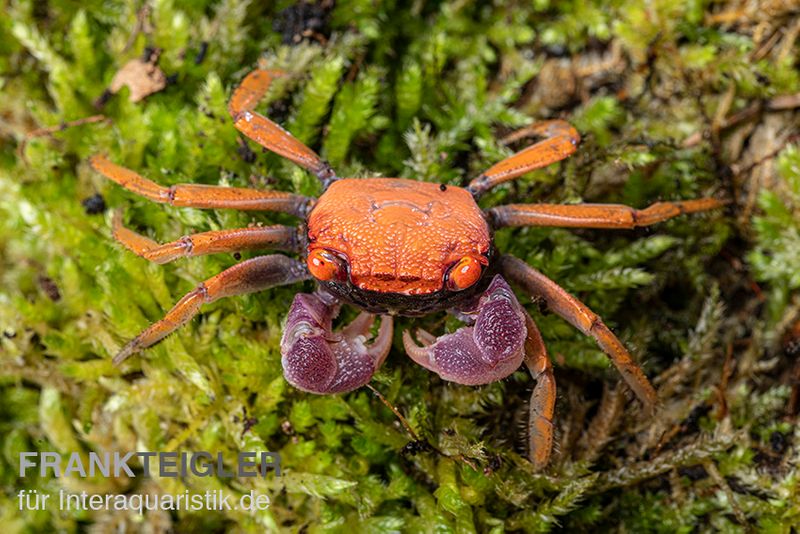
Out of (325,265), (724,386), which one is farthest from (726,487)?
(325,265)

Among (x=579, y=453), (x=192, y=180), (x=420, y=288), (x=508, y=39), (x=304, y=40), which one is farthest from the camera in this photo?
(x=508, y=39)

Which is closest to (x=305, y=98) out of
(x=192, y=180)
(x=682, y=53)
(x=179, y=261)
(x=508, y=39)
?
(x=192, y=180)

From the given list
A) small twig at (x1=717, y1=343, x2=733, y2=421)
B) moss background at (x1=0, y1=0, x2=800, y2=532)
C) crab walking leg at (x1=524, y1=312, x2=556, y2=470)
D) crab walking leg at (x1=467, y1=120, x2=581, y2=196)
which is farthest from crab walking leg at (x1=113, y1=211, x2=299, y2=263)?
small twig at (x1=717, y1=343, x2=733, y2=421)

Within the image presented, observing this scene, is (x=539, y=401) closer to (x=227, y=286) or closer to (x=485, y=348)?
(x=485, y=348)

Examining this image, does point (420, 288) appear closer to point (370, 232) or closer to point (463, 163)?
point (370, 232)

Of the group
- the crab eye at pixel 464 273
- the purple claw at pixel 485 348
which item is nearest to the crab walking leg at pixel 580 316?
the purple claw at pixel 485 348
